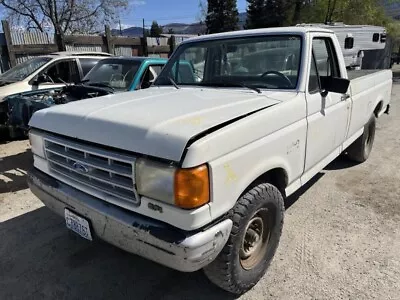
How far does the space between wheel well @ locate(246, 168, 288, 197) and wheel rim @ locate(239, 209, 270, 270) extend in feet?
0.84

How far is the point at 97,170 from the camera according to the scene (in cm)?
242

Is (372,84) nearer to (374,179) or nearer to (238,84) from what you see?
(374,179)

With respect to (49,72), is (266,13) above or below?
above

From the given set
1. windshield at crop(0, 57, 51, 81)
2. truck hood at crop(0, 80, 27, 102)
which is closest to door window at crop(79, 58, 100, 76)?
windshield at crop(0, 57, 51, 81)

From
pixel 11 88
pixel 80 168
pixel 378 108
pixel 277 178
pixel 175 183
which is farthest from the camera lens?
pixel 11 88

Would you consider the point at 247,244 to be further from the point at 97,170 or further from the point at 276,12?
the point at 276,12

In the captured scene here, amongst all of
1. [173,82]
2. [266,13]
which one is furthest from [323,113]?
[266,13]

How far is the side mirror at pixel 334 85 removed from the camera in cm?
327

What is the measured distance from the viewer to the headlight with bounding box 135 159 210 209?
6.68 ft

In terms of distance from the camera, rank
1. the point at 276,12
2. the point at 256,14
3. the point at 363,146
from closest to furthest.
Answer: the point at 363,146
the point at 276,12
the point at 256,14

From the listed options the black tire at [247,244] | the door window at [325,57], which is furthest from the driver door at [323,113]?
the black tire at [247,244]

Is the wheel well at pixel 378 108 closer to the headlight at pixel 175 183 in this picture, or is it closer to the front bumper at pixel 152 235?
the front bumper at pixel 152 235

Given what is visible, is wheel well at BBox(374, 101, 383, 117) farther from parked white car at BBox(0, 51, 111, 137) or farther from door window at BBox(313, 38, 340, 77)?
parked white car at BBox(0, 51, 111, 137)

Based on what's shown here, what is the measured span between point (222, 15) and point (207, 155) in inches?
1786
